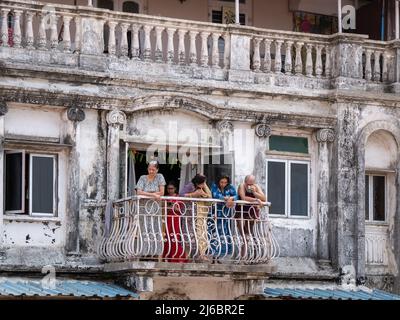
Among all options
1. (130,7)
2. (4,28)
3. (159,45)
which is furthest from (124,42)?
(130,7)

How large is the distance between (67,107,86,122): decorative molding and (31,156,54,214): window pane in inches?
34.8

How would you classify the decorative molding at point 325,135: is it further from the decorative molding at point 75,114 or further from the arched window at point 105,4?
the decorative molding at point 75,114

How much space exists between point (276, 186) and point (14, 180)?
545 centimetres

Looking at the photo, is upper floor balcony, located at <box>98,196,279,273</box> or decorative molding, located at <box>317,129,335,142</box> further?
decorative molding, located at <box>317,129,335,142</box>

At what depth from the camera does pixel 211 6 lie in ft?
104

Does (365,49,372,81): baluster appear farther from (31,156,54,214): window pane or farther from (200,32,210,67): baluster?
(31,156,54,214): window pane

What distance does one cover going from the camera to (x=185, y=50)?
30109 millimetres

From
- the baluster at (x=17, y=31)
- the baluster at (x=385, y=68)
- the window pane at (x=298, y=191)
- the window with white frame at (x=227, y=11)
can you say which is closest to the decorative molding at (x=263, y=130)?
the window pane at (x=298, y=191)

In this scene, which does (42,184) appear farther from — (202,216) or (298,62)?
(298,62)

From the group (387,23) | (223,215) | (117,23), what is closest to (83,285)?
(223,215)

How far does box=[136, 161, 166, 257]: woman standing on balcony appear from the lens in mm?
26797

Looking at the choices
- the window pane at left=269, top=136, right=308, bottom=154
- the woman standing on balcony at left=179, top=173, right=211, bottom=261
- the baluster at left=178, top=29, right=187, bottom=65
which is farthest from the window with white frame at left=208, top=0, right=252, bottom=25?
the woman standing on balcony at left=179, top=173, right=211, bottom=261

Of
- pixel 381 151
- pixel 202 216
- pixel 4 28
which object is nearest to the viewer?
pixel 202 216
